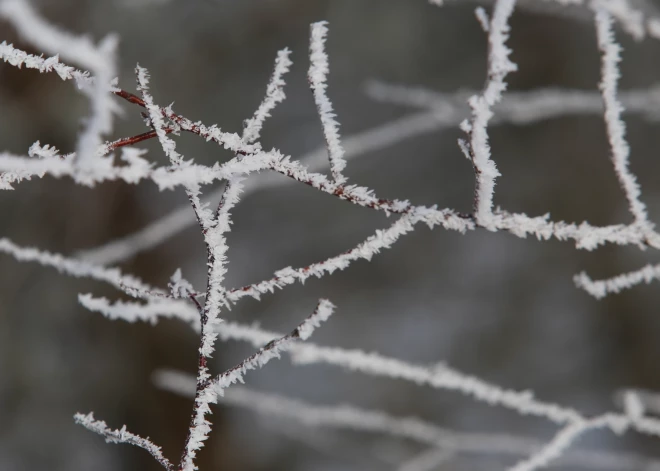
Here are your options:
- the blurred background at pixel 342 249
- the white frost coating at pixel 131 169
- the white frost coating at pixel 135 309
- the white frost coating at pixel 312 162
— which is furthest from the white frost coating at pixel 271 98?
the blurred background at pixel 342 249

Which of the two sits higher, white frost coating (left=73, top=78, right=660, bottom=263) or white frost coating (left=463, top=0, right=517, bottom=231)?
white frost coating (left=73, top=78, right=660, bottom=263)

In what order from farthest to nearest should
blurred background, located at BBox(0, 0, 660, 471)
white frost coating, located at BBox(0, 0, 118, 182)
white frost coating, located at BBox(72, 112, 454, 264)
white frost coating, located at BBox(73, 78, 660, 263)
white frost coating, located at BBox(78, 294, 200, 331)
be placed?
blurred background, located at BBox(0, 0, 660, 471) → white frost coating, located at BBox(72, 112, 454, 264) → white frost coating, located at BBox(73, 78, 660, 263) → white frost coating, located at BBox(78, 294, 200, 331) → white frost coating, located at BBox(0, 0, 118, 182)

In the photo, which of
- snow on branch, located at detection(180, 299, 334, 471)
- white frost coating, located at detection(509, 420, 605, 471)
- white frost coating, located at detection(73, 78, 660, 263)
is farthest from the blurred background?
snow on branch, located at detection(180, 299, 334, 471)

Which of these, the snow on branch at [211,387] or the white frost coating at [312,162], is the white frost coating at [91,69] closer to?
the snow on branch at [211,387]

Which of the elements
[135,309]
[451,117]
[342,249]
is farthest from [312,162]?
[342,249]

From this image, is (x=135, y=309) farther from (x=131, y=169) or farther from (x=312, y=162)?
(x=312, y=162)

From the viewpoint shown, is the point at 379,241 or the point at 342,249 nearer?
the point at 379,241

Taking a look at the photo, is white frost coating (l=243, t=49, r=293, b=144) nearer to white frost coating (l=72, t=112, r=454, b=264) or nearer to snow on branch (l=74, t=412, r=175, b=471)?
snow on branch (l=74, t=412, r=175, b=471)

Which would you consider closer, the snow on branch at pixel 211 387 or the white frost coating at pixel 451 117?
the snow on branch at pixel 211 387

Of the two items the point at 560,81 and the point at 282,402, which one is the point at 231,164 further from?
the point at 560,81
